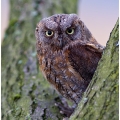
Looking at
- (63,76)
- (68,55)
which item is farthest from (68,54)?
(63,76)

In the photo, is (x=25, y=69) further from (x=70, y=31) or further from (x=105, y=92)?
(x=105, y=92)

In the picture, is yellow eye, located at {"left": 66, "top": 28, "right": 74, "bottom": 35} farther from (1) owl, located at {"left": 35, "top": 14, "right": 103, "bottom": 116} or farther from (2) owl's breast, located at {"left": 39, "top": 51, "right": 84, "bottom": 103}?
(2) owl's breast, located at {"left": 39, "top": 51, "right": 84, "bottom": 103}

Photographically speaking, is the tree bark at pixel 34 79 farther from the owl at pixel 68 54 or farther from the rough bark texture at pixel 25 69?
the owl at pixel 68 54

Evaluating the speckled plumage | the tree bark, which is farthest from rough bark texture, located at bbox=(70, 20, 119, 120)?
the speckled plumage

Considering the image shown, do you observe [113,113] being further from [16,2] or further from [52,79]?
[16,2]

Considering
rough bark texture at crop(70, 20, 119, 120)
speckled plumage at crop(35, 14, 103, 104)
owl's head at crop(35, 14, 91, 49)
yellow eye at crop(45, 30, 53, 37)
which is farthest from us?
yellow eye at crop(45, 30, 53, 37)

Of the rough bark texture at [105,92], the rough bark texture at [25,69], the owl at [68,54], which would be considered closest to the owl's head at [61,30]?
the owl at [68,54]
